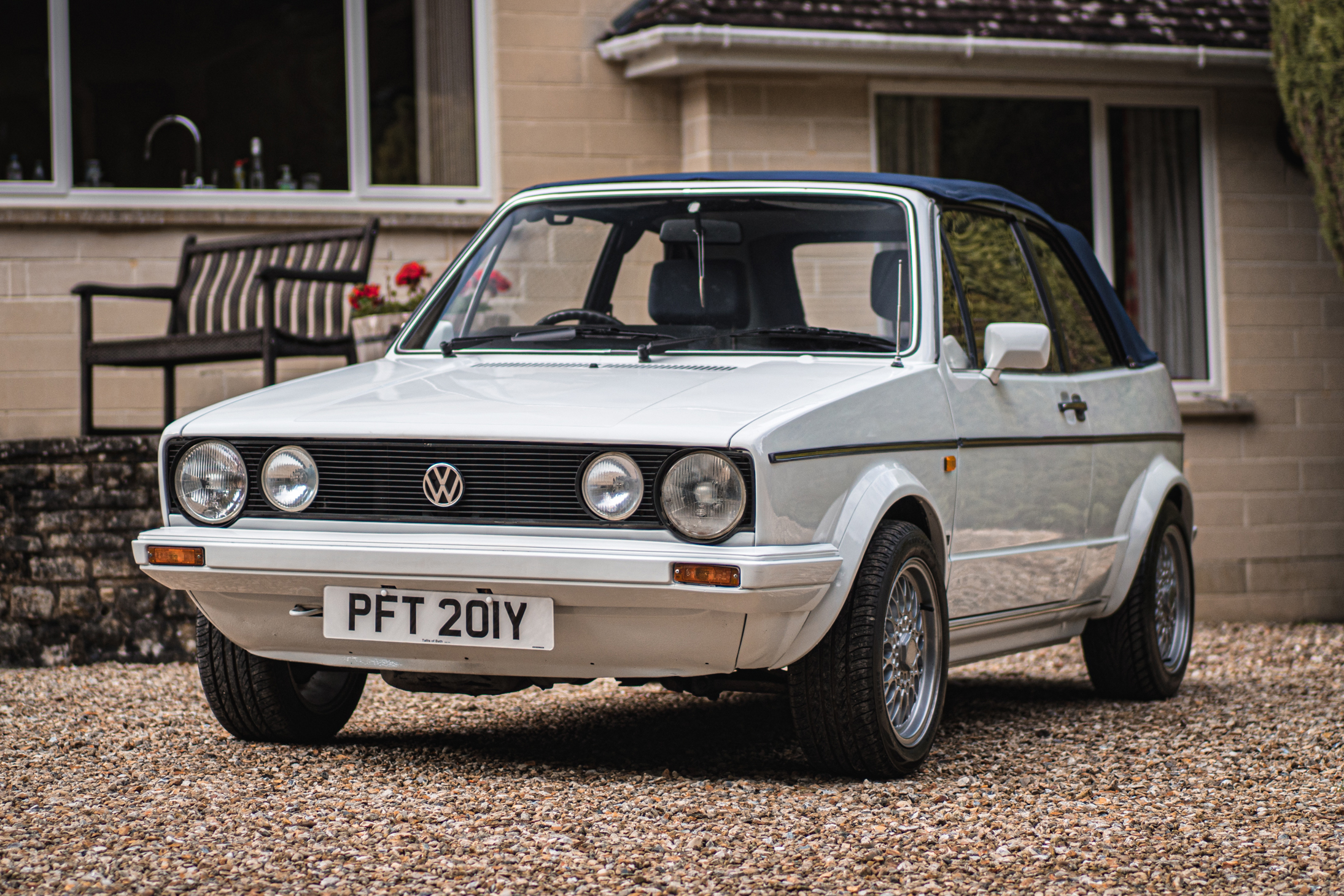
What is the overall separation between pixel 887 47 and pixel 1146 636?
4602 millimetres

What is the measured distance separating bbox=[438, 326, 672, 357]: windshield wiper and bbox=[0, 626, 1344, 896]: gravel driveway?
3.80 feet

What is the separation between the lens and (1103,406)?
5.84 meters

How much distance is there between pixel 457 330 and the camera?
527 centimetres

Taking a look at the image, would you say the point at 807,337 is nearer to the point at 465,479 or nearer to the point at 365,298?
the point at 465,479

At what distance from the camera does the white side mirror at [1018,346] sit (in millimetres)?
4895

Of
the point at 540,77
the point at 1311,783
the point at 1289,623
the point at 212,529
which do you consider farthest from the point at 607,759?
the point at 1289,623

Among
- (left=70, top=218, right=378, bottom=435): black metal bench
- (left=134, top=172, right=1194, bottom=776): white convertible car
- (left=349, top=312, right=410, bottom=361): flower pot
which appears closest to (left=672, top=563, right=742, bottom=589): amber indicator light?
(left=134, top=172, right=1194, bottom=776): white convertible car

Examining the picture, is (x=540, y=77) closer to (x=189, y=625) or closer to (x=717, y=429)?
(x=189, y=625)

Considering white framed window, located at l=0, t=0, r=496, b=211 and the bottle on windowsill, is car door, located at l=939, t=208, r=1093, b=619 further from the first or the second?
the bottle on windowsill

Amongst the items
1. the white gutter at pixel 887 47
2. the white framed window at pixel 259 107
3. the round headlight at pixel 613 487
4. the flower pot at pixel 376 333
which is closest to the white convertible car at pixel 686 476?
the round headlight at pixel 613 487

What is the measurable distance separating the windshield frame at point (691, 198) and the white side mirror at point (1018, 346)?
24 centimetres

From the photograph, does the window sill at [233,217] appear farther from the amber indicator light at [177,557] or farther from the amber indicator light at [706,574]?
the amber indicator light at [706,574]

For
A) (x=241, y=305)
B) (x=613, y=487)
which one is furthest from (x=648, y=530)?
(x=241, y=305)

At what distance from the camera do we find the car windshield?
16.3 feet
